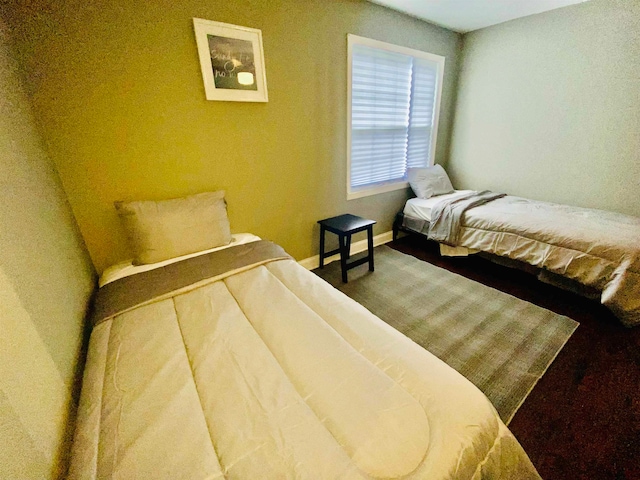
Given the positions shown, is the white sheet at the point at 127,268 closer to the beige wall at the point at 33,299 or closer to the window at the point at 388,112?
the beige wall at the point at 33,299

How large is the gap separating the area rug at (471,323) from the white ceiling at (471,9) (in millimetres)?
2447

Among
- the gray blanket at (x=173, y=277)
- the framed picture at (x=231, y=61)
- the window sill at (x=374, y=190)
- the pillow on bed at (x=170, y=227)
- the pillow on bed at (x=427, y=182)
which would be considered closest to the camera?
the gray blanket at (x=173, y=277)

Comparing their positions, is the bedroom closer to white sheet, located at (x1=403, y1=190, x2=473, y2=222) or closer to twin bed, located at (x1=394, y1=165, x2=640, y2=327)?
white sheet, located at (x1=403, y1=190, x2=473, y2=222)

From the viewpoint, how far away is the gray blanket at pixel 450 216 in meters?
2.58

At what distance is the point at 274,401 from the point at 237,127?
186 cm

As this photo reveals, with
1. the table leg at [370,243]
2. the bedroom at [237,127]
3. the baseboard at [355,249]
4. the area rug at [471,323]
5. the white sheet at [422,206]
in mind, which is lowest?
the area rug at [471,323]

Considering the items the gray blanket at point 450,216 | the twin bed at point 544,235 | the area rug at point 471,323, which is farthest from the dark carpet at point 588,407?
the gray blanket at point 450,216

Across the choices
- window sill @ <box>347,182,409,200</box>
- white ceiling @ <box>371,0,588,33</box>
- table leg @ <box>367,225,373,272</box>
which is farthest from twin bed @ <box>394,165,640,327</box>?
white ceiling @ <box>371,0,588,33</box>

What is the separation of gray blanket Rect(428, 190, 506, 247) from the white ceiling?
5.76ft

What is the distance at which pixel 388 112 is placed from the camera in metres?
2.84

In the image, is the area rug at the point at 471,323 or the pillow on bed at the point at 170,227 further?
the pillow on bed at the point at 170,227

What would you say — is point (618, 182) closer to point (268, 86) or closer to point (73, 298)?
point (268, 86)

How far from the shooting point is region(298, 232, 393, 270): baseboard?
2697 millimetres

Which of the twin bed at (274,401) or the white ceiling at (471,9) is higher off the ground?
the white ceiling at (471,9)
